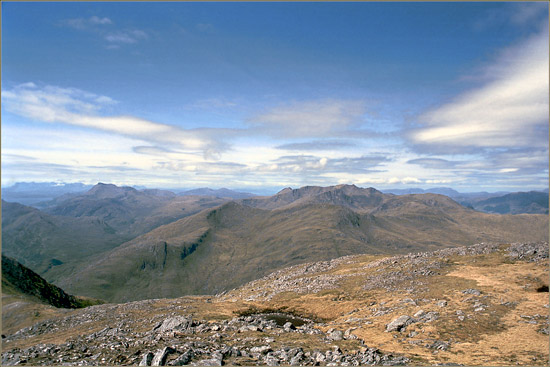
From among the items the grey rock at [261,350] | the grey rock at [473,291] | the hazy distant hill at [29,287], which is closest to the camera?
the grey rock at [261,350]

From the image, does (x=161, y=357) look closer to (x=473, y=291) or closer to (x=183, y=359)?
(x=183, y=359)

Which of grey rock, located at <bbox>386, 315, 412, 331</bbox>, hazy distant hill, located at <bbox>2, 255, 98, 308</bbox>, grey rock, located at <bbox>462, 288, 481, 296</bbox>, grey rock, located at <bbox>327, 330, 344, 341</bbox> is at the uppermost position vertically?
grey rock, located at <bbox>462, 288, 481, 296</bbox>

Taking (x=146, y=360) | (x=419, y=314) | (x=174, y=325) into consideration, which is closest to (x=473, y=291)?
(x=419, y=314)

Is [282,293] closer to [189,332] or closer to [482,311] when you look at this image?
[189,332]

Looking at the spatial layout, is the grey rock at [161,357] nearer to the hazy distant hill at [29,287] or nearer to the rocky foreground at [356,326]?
the rocky foreground at [356,326]

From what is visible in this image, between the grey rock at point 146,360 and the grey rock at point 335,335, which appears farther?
the grey rock at point 335,335

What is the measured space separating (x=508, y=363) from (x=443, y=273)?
1555 inches

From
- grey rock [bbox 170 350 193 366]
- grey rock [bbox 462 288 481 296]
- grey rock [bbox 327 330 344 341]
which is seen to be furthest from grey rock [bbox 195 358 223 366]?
grey rock [bbox 462 288 481 296]

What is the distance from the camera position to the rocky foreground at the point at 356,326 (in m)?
27.7

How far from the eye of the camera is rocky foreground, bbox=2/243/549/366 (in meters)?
27.7

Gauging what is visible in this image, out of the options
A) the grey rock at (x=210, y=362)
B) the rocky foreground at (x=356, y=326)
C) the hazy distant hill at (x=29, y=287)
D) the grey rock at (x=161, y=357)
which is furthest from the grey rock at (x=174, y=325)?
the hazy distant hill at (x=29, y=287)

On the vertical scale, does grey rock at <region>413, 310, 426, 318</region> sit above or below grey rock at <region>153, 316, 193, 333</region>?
above

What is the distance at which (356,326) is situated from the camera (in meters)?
41.1

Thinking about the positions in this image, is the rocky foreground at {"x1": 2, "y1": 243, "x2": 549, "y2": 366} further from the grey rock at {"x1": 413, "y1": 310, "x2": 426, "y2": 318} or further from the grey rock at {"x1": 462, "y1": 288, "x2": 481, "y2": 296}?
the grey rock at {"x1": 462, "y1": 288, "x2": 481, "y2": 296}
